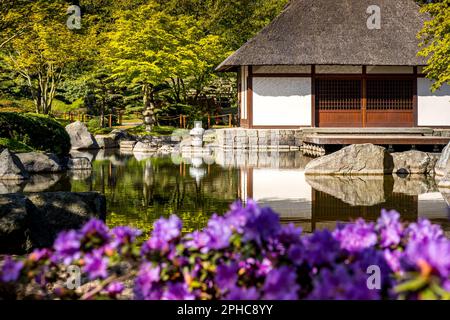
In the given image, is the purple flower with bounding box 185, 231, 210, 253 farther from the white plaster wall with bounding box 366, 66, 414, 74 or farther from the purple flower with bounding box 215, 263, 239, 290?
the white plaster wall with bounding box 366, 66, 414, 74

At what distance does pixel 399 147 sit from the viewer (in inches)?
929

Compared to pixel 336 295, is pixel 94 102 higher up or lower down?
higher up

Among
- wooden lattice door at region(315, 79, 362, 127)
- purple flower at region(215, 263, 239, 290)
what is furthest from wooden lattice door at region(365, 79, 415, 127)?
purple flower at region(215, 263, 239, 290)

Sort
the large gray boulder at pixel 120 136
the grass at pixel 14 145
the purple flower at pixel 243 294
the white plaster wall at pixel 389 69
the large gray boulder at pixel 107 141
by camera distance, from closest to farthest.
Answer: the purple flower at pixel 243 294
the grass at pixel 14 145
the white plaster wall at pixel 389 69
the large gray boulder at pixel 107 141
the large gray boulder at pixel 120 136

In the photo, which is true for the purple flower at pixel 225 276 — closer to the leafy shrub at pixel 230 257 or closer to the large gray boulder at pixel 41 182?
the leafy shrub at pixel 230 257

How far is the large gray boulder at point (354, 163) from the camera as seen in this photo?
16797 millimetres

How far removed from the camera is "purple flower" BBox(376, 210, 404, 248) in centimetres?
298

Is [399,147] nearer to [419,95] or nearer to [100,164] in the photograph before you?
[419,95]

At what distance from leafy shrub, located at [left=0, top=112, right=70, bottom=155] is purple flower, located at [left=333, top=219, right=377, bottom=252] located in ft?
57.6


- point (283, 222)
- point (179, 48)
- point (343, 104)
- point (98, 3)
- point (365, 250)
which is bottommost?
point (283, 222)

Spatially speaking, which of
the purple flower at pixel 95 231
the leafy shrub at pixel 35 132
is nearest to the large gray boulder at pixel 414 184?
the leafy shrub at pixel 35 132

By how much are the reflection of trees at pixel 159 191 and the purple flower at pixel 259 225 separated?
20.1 feet
